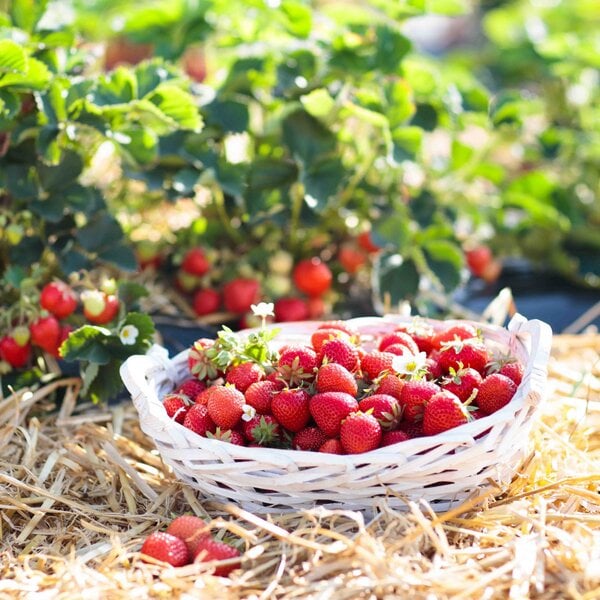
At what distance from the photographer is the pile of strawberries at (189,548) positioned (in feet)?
4.61

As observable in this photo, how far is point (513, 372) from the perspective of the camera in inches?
63.6

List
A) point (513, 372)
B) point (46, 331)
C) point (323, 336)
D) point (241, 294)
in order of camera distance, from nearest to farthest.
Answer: point (513, 372), point (323, 336), point (46, 331), point (241, 294)

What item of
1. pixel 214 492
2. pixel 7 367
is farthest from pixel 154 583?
pixel 7 367

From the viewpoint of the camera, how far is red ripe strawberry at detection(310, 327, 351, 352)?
1.70m

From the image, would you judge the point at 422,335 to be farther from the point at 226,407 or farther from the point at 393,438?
the point at 226,407

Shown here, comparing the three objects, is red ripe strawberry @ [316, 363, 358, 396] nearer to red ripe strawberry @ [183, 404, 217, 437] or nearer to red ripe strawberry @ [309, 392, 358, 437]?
red ripe strawberry @ [309, 392, 358, 437]

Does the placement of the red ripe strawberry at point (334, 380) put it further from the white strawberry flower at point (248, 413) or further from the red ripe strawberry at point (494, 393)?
the red ripe strawberry at point (494, 393)

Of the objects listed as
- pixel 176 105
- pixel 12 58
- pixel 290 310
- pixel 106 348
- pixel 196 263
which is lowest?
pixel 290 310

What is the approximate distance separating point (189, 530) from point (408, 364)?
49 cm

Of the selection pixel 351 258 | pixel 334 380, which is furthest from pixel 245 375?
pixel 351 258

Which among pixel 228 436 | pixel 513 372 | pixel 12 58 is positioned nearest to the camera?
pixel 228 436

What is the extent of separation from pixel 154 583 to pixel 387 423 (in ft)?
1.54

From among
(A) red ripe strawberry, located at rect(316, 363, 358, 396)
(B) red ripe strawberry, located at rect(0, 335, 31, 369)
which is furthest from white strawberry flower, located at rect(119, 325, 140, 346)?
(A) red ripe strawberry, located at rect(316, 363, 358, 396)

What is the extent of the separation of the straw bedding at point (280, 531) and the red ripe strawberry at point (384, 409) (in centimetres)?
14
